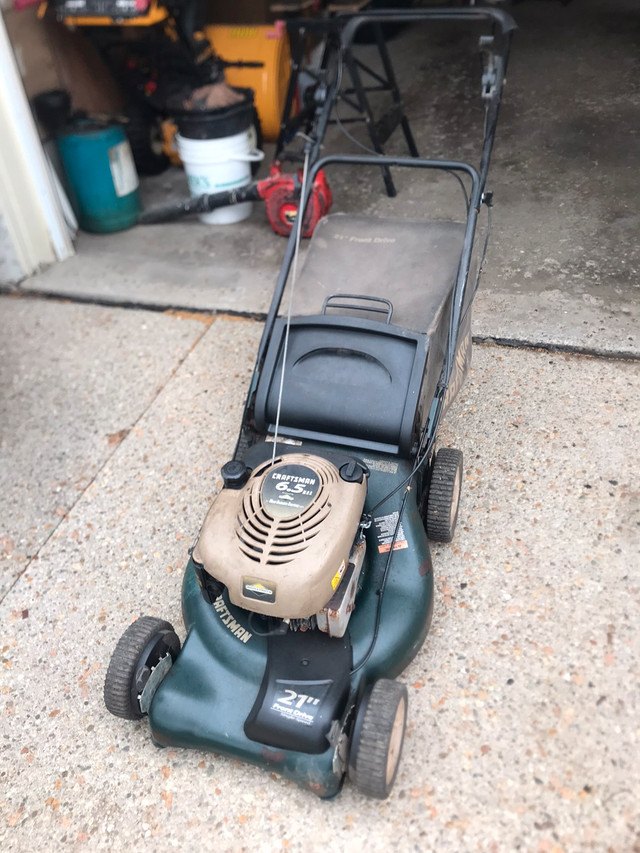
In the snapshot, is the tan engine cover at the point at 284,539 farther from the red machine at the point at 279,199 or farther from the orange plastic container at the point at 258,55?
the orange plastic container at the point at 258,55

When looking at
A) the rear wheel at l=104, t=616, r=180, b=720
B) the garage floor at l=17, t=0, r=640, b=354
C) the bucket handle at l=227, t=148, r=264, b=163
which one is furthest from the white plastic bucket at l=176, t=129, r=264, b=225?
the rear wheel at l=104, t=616, r=180, b=720

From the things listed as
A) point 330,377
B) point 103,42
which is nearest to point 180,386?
point 330,377

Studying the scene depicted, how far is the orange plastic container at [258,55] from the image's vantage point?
181 inches

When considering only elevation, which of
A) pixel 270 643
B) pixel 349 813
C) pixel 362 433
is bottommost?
pixel 349 813

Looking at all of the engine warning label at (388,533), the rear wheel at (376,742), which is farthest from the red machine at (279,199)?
the rear wheel at (376,742)

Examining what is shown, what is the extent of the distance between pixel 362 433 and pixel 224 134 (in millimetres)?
2638

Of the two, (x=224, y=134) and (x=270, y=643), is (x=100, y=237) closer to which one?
(x=224, y=134)

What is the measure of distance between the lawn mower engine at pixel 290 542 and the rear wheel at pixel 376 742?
20 centimetres

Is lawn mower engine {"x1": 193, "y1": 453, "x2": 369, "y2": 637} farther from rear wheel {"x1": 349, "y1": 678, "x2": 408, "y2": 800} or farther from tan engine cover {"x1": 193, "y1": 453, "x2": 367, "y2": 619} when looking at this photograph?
rear wheel {"x1": 349, "y1": 678, "x2": 408, "y2": 800}

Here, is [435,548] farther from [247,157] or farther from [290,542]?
[247,157]

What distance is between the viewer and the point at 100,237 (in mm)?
4355

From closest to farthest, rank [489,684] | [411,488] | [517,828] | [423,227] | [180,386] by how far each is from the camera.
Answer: [517,828] < [489,684] < [411,488] < [423,227] < [180,386]

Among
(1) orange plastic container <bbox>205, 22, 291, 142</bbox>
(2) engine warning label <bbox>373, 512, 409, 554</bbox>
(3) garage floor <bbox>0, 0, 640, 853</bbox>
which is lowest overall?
(3) garage floor <bbox>0, 0, 640, 853</bbox>

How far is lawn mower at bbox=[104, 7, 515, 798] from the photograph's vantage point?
1.65 meters
